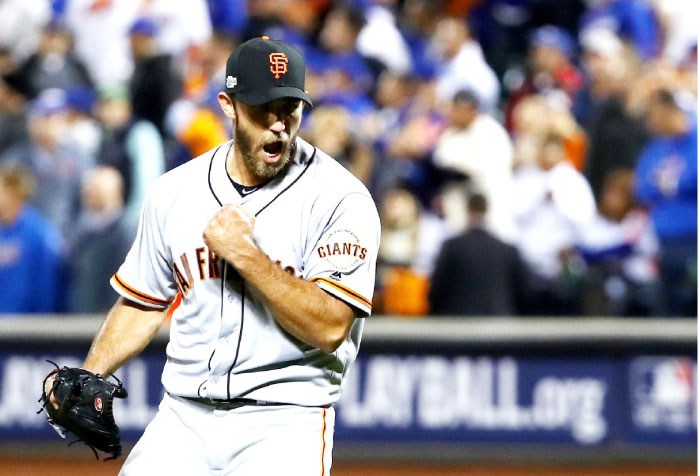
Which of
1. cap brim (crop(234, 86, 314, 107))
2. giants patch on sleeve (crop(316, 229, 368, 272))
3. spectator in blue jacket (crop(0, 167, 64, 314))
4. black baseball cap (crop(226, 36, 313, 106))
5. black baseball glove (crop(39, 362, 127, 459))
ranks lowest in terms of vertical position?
black baseball glove (crop(39, 362, 127, 459))

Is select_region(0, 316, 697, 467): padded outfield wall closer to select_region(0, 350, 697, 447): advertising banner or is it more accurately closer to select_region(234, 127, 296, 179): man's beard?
select_region(0, 350, 697, 447): advertising banner

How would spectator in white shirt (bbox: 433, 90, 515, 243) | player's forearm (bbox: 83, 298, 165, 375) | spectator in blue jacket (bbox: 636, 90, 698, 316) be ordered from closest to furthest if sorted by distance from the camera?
player's forearm (bbox: 83, 298, 165, 375)
spectator in blue jacket (bbox: 636, 90, 698, 316)
spectator in white shirt (bbox: 433, 90, 515, 243)

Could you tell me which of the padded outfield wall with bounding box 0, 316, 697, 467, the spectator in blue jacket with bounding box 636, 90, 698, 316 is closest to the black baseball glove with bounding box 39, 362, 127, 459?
the padded outfield wall with bounding box 0, 316, 697, 467

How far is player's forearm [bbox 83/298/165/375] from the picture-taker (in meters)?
3.89

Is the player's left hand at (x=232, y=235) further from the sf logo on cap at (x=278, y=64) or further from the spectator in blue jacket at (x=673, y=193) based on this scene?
the spectator in blue jacket at (x=673, y=193)

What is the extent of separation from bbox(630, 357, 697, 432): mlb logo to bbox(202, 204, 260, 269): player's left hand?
4.69m

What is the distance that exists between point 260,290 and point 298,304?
0.37ft

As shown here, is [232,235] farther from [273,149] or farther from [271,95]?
[271,95]

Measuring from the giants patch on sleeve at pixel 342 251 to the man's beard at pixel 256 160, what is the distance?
0.83ft

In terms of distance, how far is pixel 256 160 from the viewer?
12.2ft

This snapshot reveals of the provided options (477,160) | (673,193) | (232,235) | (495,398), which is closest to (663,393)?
(495,398)

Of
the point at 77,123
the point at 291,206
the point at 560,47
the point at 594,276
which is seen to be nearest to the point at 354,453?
the point at 594,276

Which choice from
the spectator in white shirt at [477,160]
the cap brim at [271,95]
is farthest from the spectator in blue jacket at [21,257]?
the cap brim at [271,95]

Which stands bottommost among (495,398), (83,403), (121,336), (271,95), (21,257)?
(83,403)
